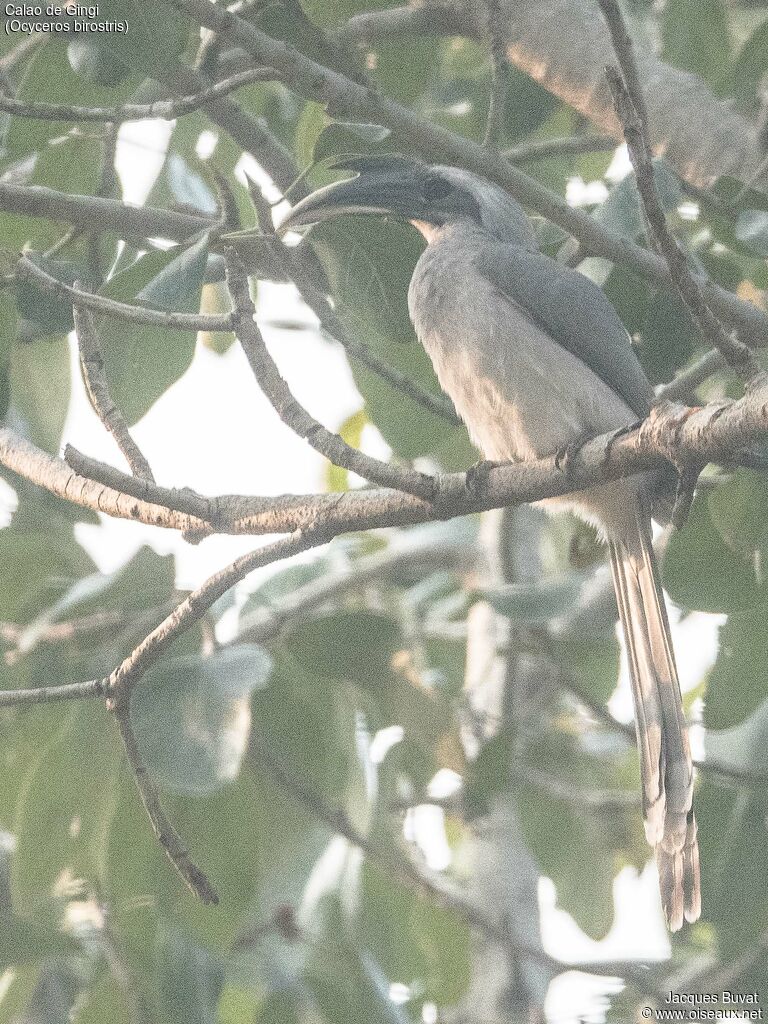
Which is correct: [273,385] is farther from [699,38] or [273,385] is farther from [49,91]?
[699,38]

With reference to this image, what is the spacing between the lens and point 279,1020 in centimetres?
399

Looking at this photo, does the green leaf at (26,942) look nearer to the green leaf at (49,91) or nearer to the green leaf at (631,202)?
the green leaf at (49,91)

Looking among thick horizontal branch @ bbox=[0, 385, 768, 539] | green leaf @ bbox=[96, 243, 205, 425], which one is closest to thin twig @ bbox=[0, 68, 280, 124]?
green leaf @ bbox=[96, 243, 205, 425]

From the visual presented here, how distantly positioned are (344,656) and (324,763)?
0.38 meters

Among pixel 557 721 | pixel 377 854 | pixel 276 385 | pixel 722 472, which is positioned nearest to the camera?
pixel 276 385

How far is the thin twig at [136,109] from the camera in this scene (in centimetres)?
326

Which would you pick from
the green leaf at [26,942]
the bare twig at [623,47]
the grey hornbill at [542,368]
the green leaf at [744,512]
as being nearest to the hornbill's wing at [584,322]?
the grey hornbill at [542,368]

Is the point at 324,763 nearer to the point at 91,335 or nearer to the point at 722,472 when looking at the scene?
the point at 722,472

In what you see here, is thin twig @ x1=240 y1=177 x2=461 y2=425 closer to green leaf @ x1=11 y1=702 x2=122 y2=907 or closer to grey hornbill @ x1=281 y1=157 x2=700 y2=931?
grey hornbill @ x1=281 y1=157 x2=700 y2=931

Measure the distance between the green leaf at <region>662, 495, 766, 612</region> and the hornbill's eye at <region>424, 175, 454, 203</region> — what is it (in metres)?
1.58

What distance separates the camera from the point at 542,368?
382 cm

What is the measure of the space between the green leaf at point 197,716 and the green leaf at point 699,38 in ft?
7.79

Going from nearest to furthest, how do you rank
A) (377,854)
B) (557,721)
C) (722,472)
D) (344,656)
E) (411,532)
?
(722,472) < (344,656) < (377,854) < (411,532) < (557,721)

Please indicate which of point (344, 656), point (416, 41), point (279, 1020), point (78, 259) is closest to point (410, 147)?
point (416, 41)
